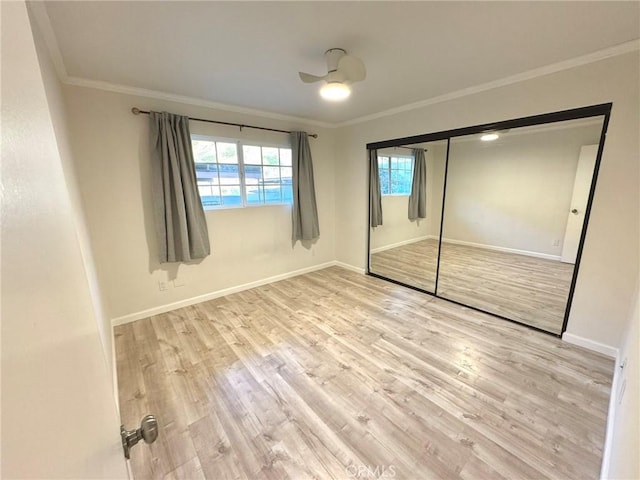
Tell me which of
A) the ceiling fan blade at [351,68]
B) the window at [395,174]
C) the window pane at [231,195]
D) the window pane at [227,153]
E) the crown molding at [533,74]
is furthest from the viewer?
the window at [395,174]

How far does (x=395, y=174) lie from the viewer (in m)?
4.09

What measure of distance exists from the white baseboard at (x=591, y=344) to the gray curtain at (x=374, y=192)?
8.15 feet

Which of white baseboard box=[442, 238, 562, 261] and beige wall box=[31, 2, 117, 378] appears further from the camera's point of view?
white baseboard box=[442, 238, 562, 261]

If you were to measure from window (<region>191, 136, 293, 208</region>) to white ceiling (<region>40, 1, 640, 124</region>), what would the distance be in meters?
0.72

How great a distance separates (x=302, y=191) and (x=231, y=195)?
3.24 feet

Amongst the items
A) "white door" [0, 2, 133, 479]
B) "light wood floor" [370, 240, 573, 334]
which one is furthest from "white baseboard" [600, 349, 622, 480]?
"white door" [0, 2, 133, 479]

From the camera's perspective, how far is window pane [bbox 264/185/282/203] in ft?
11.9

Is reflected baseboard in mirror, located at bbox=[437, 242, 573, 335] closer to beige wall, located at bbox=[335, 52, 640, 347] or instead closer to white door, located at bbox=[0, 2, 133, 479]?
beige wall, located at bbox=[335, 52, 640, 347]

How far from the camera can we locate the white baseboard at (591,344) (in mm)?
2168

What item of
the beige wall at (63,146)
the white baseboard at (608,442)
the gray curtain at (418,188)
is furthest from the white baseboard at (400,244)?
the beige wall at (63,146)

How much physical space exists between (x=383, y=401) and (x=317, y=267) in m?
2.75

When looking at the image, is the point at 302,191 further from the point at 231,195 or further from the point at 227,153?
the point at 227,153

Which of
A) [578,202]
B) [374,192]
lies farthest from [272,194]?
[578,202]

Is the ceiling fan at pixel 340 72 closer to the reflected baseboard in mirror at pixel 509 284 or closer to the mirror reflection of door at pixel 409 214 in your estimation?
the mirror reflection of door at pixel 409 214
